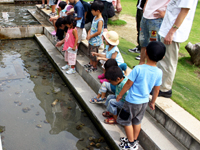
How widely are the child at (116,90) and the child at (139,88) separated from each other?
30cm

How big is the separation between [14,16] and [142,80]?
331 inches

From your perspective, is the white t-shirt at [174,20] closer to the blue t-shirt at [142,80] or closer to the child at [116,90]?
the blue t-shirt at [142,80]

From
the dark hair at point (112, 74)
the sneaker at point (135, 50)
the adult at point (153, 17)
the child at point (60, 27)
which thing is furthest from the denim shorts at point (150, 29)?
the child at point (60, 27)

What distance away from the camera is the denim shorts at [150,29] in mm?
3443

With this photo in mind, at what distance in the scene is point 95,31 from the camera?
14.0 feet

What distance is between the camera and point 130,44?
5641 mm

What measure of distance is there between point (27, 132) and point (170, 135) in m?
2.09

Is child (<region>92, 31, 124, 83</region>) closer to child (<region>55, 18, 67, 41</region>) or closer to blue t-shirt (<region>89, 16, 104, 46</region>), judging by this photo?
blue t-shirt (<region>89, 16, 104, 46</region>)

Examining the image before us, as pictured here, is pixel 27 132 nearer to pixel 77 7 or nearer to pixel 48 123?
pixel 48 123

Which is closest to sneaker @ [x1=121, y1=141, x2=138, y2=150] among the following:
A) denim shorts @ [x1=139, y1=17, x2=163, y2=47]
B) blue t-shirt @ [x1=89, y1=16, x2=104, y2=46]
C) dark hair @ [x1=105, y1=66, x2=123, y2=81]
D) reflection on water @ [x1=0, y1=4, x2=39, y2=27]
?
dark hair @ [x1=105, y1=66, x2=123, y2=81]

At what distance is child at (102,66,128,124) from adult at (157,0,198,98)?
65cm

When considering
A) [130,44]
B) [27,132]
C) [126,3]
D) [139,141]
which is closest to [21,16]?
[126,3]

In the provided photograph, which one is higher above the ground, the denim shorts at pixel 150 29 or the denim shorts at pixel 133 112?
the denim shorts at pixel 150 29

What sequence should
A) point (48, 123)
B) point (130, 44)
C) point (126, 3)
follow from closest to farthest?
1. point (48, 123)
2. point (130, 44)
3. point (126, 3)
